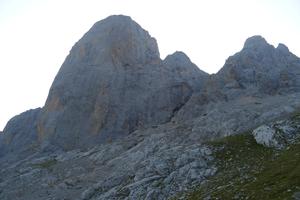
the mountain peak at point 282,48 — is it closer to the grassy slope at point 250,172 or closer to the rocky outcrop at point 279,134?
the rocky outcrop at point 279,134

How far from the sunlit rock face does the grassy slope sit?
45.3 meters

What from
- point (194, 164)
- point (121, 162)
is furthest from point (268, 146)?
point (121, 162)

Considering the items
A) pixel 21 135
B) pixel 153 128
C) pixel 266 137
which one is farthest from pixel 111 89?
pixel 266 137

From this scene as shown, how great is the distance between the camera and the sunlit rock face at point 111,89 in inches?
3745

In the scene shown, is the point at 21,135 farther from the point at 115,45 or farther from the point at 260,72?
the point at 260,72

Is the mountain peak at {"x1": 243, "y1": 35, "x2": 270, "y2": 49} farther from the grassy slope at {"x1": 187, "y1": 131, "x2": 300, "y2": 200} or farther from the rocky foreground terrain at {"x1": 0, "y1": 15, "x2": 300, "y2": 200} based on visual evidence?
the grassy slope at {"x1": 187, "y1": 131, "x2": 300, "y2": 200}

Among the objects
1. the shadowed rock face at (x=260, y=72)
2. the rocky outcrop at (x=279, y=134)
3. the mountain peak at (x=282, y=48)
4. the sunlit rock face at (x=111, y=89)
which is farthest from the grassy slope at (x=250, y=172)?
the mountain peak at (x=282, y=48)

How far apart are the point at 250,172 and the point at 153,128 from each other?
48307 mm

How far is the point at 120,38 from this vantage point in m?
111

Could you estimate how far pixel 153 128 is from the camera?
86.6 meters

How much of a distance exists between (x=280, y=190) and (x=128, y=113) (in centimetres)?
6769

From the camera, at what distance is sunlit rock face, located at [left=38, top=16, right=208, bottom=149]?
312 ft

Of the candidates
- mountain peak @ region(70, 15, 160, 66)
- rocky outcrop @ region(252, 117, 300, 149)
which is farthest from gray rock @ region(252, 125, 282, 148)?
mountain peak @ region(70, 15, 160, 66)

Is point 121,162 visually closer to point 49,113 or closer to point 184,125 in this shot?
point 184,125
